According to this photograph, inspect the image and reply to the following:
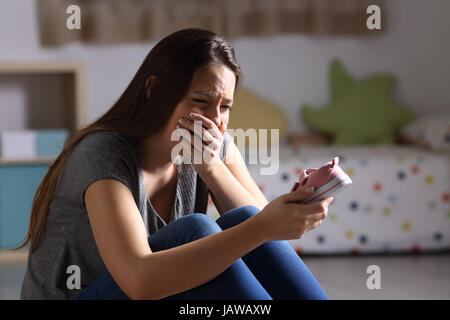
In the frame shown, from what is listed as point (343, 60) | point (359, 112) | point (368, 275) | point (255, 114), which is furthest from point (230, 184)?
point (343, 60)


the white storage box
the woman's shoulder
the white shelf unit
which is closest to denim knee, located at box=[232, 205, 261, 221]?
the woman's shoulder

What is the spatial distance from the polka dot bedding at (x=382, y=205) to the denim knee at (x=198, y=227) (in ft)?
4.62

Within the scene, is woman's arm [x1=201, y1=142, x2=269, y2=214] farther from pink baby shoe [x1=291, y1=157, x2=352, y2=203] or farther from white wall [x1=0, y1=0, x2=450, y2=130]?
white wall [x1=0, y1=0, x2=450, y2=130]

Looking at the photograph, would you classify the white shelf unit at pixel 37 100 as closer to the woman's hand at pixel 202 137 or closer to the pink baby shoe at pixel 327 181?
the woman's hand at pixel 202 137

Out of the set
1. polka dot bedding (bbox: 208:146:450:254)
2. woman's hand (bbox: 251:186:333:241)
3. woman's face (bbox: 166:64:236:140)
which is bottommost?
polka dot bedding (bbox: 208:146:450:254)

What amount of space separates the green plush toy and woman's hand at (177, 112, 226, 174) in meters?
1.99

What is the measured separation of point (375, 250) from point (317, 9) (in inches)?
48.5

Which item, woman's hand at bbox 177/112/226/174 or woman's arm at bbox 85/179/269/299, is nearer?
woman's arm at bbox 85/179/269/299

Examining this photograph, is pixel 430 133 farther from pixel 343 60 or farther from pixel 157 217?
pixel 157 217

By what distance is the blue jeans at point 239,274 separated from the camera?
2.87ft

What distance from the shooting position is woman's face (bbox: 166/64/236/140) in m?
0.98

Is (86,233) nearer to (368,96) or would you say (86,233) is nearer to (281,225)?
(281,225)

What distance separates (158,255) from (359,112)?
227 cm
